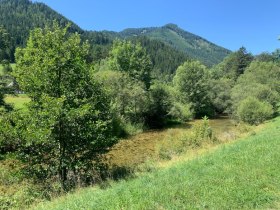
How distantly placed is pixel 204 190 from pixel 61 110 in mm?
7824

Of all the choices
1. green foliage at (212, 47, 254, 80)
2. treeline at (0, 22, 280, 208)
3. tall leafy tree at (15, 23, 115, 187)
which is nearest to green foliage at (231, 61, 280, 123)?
green foliage at (212, 47, 254, 80)

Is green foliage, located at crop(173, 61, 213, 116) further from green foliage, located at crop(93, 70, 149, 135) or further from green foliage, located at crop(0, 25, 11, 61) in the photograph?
green foliage, located at crop(0, 25, 11, 61)

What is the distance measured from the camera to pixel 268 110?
46594 mm

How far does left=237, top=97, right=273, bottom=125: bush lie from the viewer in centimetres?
4569

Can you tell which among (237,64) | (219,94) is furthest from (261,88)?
(237,64)

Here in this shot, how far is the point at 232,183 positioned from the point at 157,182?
8.52 feet

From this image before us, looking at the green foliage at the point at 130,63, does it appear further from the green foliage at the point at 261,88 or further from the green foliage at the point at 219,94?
the green foliage at the point at 219,94

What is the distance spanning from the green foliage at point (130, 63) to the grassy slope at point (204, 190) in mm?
49431

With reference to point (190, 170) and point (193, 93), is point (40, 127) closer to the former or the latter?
point (190, 170)


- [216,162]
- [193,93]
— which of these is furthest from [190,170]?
[193,93]

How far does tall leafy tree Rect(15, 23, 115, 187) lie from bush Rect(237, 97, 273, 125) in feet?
103

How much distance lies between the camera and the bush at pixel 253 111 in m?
45.7

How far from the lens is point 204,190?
1051 centimetres

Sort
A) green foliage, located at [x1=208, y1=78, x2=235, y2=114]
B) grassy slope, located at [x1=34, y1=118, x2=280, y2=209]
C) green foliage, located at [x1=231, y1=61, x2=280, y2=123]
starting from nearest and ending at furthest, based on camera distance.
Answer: grassy slope, located at [x1=34, y1=118, x2=280, y2=209] < green foliage, located at [x1=231, y1=61, x2=280, y2=123] < green foliage, located at [x1=208, y1=78, x2=235, y2=114]
